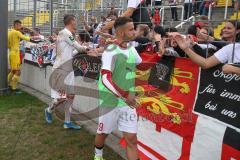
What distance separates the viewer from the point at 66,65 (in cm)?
664

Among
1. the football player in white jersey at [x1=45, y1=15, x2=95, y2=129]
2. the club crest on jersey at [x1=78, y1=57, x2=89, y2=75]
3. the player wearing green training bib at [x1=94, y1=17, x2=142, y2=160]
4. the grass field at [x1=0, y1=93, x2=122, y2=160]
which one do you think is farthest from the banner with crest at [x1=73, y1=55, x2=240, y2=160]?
the club crest on jersey at [x1=78, y1=57, x2=89, y2=75]

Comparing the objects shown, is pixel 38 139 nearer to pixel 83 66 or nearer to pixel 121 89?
pixel 83 66

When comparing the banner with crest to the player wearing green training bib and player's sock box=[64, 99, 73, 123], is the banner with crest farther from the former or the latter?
player's sock box=[64, 99, 73, 123]

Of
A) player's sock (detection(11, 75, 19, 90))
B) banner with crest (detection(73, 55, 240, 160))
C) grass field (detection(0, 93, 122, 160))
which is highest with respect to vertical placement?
banner with crest (detection(73, 55, 240, 160))

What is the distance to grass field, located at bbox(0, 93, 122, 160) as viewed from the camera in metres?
5.16

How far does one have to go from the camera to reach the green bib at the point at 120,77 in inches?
167

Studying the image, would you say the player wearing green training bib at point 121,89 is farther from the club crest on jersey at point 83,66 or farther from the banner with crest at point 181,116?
the club crest on jersey at point 83,66

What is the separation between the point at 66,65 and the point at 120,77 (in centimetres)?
258

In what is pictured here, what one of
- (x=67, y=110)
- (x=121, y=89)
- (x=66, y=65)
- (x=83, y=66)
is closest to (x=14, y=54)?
(x=83, y=66)

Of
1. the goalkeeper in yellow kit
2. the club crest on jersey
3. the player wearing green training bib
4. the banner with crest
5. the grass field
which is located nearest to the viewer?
the banner with crest

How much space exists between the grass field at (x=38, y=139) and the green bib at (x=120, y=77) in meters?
1.14

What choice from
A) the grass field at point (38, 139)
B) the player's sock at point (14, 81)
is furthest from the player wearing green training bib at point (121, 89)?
the player's sock at point (14, 81)

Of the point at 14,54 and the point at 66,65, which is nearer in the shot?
the point at 66,65

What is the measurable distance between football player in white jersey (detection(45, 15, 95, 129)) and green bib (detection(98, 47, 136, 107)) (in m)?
2.15
